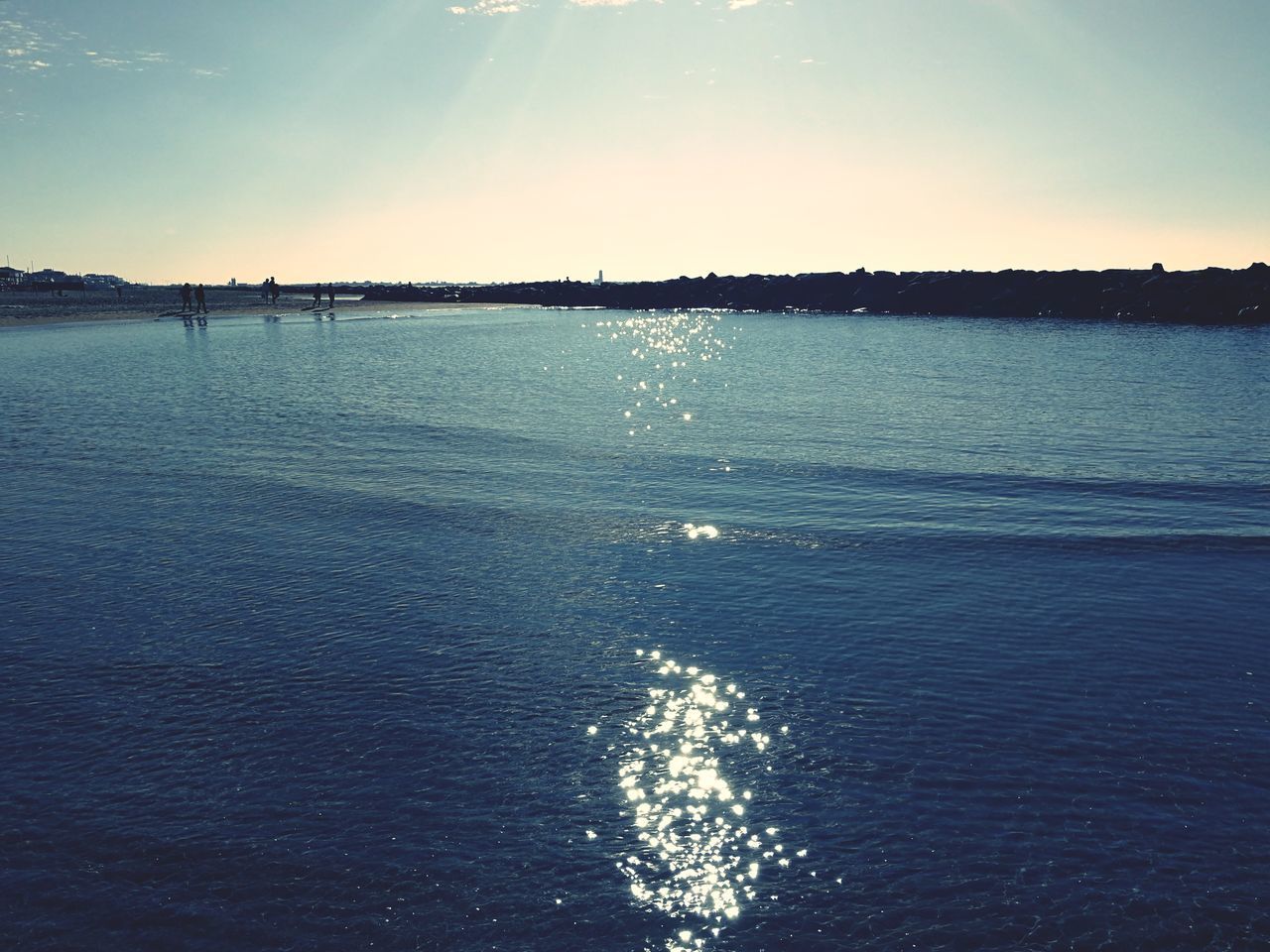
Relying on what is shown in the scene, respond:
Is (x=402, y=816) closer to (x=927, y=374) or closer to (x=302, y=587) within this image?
(x=302, y=587)

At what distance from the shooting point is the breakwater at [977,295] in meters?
92.2

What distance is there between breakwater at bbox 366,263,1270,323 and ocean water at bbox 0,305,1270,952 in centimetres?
8638

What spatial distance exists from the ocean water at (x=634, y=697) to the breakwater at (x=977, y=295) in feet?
283

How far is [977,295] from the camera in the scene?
117m

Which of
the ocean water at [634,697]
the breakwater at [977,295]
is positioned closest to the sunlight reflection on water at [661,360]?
the ocean water at [634,697]

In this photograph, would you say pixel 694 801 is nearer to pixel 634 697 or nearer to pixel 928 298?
pixel 634 697

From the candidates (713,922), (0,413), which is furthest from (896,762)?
(0,413)

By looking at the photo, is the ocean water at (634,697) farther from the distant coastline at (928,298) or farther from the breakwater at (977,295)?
the breakwater at (977,295)

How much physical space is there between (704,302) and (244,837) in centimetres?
15994

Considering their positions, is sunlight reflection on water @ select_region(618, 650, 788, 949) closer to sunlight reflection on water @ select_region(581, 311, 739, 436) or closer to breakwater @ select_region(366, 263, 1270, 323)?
sunlight reflection on water @ select_region(581, 311, 739, 436)

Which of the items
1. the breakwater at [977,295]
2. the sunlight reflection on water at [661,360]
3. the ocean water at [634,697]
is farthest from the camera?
the breakwater at [977,295]

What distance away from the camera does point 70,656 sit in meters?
10.4

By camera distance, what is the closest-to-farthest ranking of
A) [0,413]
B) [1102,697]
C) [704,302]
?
1. [1102,697]
2. [0,413]
3. [704,302]

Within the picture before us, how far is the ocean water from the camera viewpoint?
21.1 feet
